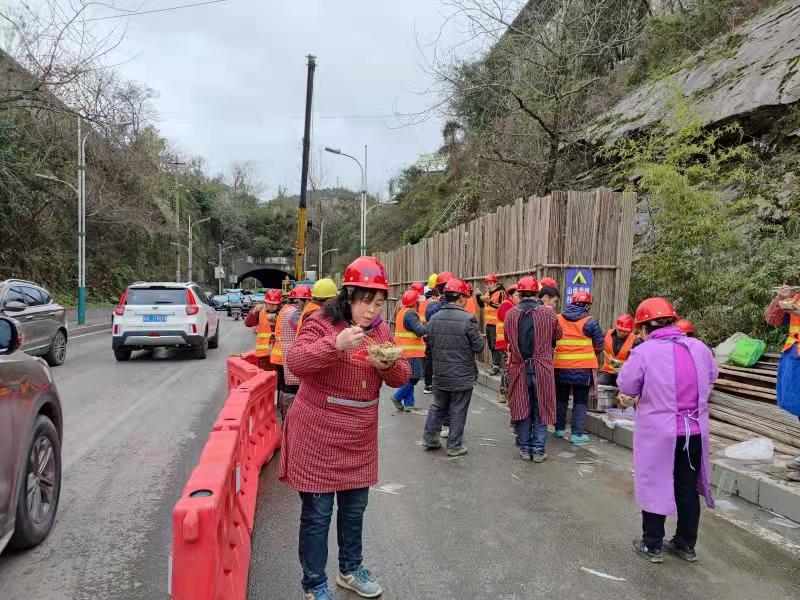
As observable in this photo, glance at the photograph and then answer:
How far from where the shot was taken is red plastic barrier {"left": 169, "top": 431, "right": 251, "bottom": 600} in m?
2.40

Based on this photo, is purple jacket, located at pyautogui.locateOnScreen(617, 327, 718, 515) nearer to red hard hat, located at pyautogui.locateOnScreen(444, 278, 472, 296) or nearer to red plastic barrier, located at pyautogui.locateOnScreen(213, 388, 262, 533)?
red hard hat, located at pyautogui.locateOnScreen(444, 278, 472, 296)

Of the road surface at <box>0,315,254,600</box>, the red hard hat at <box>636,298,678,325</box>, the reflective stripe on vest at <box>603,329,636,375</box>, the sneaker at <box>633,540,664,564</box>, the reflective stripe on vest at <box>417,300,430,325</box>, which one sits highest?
the red hard hat at <box>636,298,678,325</box>

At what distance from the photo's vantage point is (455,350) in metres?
6.22

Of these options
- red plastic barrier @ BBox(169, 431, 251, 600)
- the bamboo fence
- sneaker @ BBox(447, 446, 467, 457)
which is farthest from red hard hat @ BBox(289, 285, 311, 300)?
the bamboo fence

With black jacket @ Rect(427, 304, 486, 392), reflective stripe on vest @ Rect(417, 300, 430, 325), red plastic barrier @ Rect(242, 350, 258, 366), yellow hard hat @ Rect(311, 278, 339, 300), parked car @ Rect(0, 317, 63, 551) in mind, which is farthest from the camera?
reflective stripe on vest @ Rect(417, 300, 430, 325)

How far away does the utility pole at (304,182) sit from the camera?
20.2 meters

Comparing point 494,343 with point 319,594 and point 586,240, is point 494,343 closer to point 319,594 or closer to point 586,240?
point 586,240

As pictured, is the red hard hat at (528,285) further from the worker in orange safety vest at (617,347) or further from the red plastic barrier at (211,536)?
the red plastic barrier at (211,536)

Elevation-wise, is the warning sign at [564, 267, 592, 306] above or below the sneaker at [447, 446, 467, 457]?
above

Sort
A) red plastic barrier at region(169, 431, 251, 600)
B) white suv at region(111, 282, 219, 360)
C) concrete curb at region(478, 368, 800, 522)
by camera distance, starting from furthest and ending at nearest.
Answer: white suv at region(111, 282, 219, 360) < concrete curb at region(478, 368, 800, 522) < red plastic barrier at region(169, 431, 251, 600)

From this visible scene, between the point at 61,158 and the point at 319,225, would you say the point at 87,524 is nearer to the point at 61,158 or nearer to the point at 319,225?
the point at 61,158

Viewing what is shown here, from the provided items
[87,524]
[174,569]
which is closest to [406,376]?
[174,569]

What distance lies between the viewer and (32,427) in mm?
3701

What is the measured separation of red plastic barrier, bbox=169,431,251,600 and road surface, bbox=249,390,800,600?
31cm
